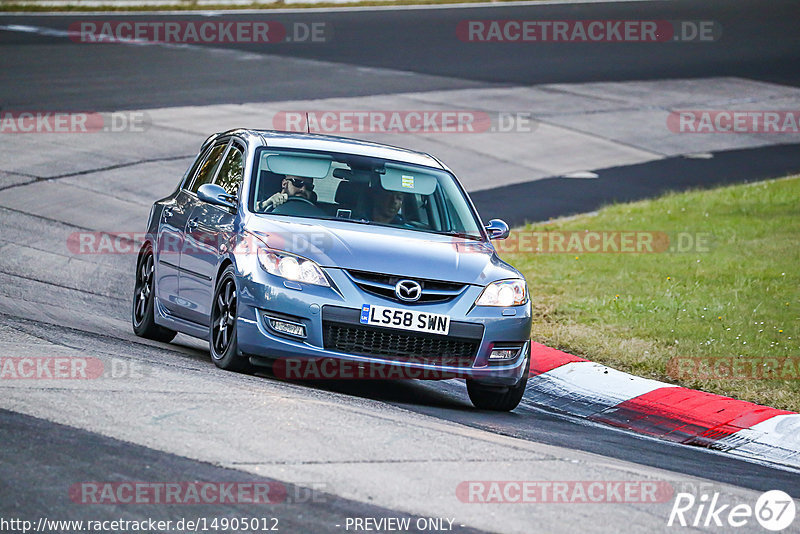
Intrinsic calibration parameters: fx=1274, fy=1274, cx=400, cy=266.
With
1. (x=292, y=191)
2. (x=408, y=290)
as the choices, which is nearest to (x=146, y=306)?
(x=292, y=191)

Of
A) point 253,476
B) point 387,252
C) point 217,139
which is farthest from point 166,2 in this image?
point 253,476

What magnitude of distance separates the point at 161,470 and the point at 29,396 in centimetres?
138

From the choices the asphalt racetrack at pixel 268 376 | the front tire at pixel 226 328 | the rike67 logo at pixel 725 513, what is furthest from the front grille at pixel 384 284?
the rike67 logo at pixel 725 513

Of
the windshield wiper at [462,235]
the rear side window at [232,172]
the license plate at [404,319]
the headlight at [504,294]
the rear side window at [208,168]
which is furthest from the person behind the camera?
the rear side window at [208,168]

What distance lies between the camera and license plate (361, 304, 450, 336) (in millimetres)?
7699

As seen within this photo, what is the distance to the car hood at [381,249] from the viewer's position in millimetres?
7852

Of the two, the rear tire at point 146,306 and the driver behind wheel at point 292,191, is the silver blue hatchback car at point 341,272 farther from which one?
the rear tire at point 146,306

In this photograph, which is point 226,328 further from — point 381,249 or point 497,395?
point 497,395

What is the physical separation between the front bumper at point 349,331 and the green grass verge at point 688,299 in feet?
8.03

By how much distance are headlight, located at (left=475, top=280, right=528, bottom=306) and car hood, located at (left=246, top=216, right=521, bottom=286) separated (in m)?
0.05

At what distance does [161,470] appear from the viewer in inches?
221

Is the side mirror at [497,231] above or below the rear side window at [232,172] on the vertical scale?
below

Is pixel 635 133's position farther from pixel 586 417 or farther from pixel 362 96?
pixel 586 417

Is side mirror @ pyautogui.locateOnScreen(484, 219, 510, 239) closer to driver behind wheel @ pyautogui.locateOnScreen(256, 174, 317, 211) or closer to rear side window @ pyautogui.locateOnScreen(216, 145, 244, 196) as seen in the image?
driver behind wheel @ pyautogui.locateOnScreen(256, 174, 317, 211)
